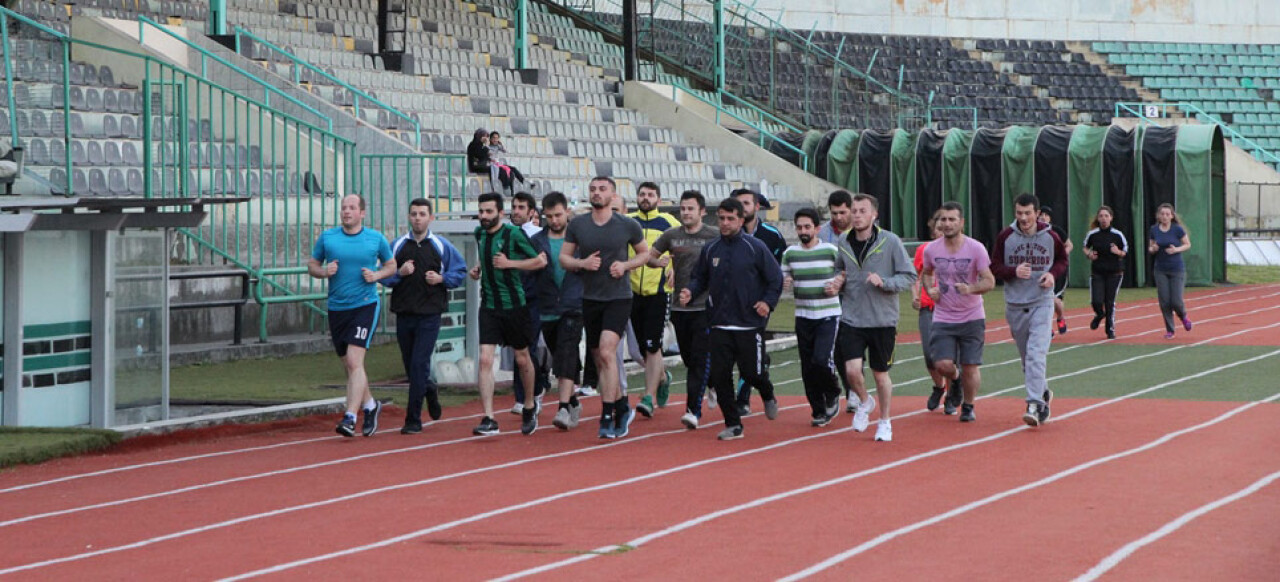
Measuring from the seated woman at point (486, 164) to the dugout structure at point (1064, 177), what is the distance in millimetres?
11443

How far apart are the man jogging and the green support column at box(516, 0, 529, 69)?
71.0 ft

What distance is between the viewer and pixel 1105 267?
21.8 m

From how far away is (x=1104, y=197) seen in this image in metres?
33.8

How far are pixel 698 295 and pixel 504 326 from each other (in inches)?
58.7

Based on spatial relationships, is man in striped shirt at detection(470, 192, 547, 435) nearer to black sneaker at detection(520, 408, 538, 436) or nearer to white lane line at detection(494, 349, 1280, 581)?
black sneaker at detection(520, 408, 538, 436)

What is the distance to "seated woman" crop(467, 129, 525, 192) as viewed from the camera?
26.2 metres

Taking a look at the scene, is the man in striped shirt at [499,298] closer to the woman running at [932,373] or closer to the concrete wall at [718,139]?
the woman running at [932,373]

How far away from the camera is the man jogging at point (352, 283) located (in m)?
12.9

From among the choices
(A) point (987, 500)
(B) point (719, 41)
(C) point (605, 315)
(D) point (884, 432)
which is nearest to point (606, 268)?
(C) point (605, 315)

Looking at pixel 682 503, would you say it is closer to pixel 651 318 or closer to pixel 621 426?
pixel 621 426

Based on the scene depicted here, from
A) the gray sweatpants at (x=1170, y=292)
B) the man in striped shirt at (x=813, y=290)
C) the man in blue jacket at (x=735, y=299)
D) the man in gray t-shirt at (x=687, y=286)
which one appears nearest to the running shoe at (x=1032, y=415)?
the man in striped shirt at (x=813, y=290)

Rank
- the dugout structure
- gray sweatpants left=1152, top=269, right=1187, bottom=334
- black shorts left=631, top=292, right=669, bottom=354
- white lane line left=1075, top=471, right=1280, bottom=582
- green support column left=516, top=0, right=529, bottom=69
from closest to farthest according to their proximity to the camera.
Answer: white lane line left=1075, top=471, right=1280, bottom=582
black shorts left=631, top=292, right=669, bottom=354
gray sweatpants left=1152, top=269, right=1187, bottom=334
the dugout structure
green support column left=516, top=0, right=529, bottom=69

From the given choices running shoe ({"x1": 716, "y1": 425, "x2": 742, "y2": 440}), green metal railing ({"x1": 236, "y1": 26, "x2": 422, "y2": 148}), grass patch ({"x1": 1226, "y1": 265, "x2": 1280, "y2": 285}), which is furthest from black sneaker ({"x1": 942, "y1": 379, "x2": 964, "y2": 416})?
grass patch ({"x1": 1226, "y1": 265, "x2": 1280, "y2": 285})

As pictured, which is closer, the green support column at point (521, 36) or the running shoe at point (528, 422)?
the running shoe at point (528, 422)
